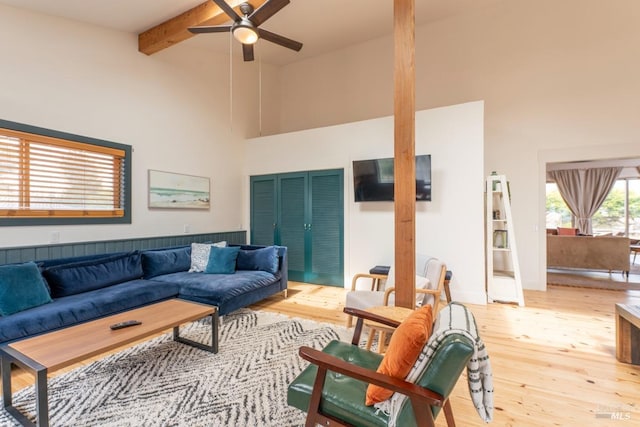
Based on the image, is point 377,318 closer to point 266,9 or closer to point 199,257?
point 266,9

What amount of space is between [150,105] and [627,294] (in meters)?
7.67

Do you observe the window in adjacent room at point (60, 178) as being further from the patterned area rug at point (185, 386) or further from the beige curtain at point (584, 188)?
the beige curtain at point (584, 188)

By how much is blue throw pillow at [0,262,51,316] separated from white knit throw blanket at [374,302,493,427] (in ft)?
10.2

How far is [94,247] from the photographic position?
355cm

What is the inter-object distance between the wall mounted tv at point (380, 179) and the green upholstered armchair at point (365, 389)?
303cm

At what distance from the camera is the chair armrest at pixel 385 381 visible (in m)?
1.12

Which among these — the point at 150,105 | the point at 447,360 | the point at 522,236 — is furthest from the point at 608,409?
the point at 150,105

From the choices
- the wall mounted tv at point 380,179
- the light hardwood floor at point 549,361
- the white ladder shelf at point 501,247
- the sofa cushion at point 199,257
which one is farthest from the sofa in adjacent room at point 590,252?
the sofa cushion at point 199,257

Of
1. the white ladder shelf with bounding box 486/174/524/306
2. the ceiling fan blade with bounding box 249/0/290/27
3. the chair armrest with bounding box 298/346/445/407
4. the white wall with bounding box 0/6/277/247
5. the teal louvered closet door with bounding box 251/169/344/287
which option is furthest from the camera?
the teal louvered closet door with bounding box 251/169/344/287

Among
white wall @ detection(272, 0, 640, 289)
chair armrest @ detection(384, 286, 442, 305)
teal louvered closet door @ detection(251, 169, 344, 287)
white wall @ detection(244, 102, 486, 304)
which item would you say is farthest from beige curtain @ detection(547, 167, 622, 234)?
chair armrest @ detection(384, 286, 442, 305)

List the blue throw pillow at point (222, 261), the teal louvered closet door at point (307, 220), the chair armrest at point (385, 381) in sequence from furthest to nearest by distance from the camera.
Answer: the teal louvered closet door at point (307, 220) → the blue throw pillow at point (222, 261) → the chair armrest at point (385, 381)

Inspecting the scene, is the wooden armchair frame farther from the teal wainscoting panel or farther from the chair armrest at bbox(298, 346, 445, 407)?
the teal wainscoting panel

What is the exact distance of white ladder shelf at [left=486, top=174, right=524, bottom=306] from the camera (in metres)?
4.15

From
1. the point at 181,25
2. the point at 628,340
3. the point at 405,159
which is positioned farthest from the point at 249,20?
the point at 628,340
